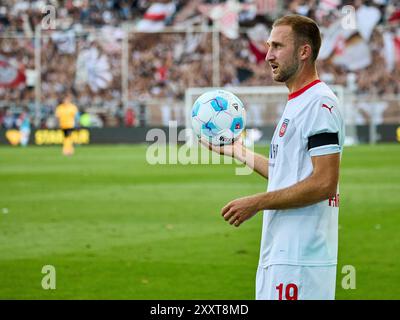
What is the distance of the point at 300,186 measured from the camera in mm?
4871

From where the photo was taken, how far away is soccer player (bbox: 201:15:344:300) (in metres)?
4.87

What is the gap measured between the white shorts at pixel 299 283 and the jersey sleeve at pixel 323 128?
65 cm

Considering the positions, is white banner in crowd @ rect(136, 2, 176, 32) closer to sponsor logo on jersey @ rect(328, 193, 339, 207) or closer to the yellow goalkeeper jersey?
the yellow goalkeeper jersey

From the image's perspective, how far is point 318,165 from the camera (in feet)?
15.9

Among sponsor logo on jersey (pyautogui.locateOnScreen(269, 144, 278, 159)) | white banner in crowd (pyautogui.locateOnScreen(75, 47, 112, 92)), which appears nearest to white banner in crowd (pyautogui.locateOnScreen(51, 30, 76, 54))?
white banner in crowd (pyautogui.locateOnScreen(75, 47, 112, 92))

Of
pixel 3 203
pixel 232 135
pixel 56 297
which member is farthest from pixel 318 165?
pixel 3 203

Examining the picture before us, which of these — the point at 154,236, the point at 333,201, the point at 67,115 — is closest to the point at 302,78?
the point at 333,201

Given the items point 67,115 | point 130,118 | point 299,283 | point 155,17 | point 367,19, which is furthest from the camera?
point 155,17

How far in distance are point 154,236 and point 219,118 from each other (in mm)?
8558

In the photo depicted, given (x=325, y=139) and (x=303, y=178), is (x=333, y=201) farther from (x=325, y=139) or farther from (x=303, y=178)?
(x=325, y=139)

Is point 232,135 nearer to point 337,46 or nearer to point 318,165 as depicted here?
point 318,165

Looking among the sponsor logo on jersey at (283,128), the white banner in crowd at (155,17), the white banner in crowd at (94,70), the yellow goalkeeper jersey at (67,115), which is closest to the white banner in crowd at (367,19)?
the white banner in crowd at (155,17)

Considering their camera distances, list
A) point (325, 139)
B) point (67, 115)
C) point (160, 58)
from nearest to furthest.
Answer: point (325, 139) → point (67, 115) → point (160, 58)

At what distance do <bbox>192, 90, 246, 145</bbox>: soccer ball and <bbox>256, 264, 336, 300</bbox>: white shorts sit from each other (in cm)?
94
